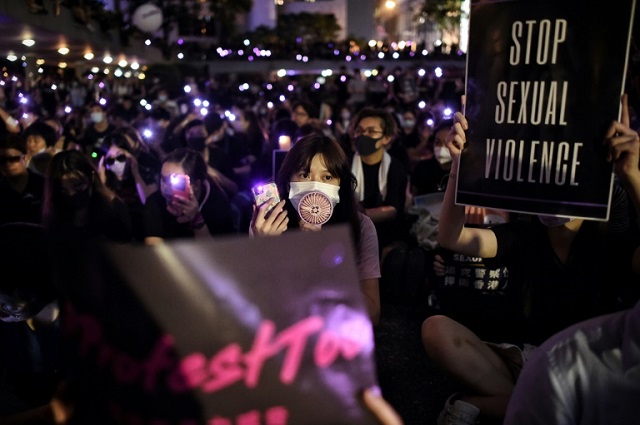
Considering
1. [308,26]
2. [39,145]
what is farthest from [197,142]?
[308,26]

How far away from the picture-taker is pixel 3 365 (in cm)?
359

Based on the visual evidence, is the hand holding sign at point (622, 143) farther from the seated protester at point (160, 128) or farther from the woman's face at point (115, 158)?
the seated protester at point (160, 128)

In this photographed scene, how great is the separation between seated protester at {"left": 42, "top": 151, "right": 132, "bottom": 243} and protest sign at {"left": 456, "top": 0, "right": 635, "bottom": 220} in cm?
254

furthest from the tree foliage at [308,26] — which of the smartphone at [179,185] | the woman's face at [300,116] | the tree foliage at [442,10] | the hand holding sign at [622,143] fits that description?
the hand holding sign at [622,143]

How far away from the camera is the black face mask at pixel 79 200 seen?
14.0 ft

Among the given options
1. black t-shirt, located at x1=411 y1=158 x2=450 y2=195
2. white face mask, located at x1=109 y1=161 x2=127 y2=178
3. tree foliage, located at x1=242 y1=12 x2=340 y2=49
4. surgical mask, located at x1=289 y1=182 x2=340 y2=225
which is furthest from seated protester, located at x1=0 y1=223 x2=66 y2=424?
tree foliage, located at x1=242 y1=12 x2=340 y2=49

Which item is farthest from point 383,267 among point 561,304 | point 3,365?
point 3,365

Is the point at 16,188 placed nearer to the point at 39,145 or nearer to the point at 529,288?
the point at 39,145

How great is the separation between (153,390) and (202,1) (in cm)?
6448

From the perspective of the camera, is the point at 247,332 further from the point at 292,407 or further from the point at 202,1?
the point at 202,1

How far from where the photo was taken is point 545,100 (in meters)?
2.50

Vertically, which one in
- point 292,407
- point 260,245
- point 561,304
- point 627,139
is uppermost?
point 627,139

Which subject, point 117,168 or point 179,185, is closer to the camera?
point 179,185

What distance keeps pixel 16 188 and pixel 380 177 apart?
3249 millimetres
